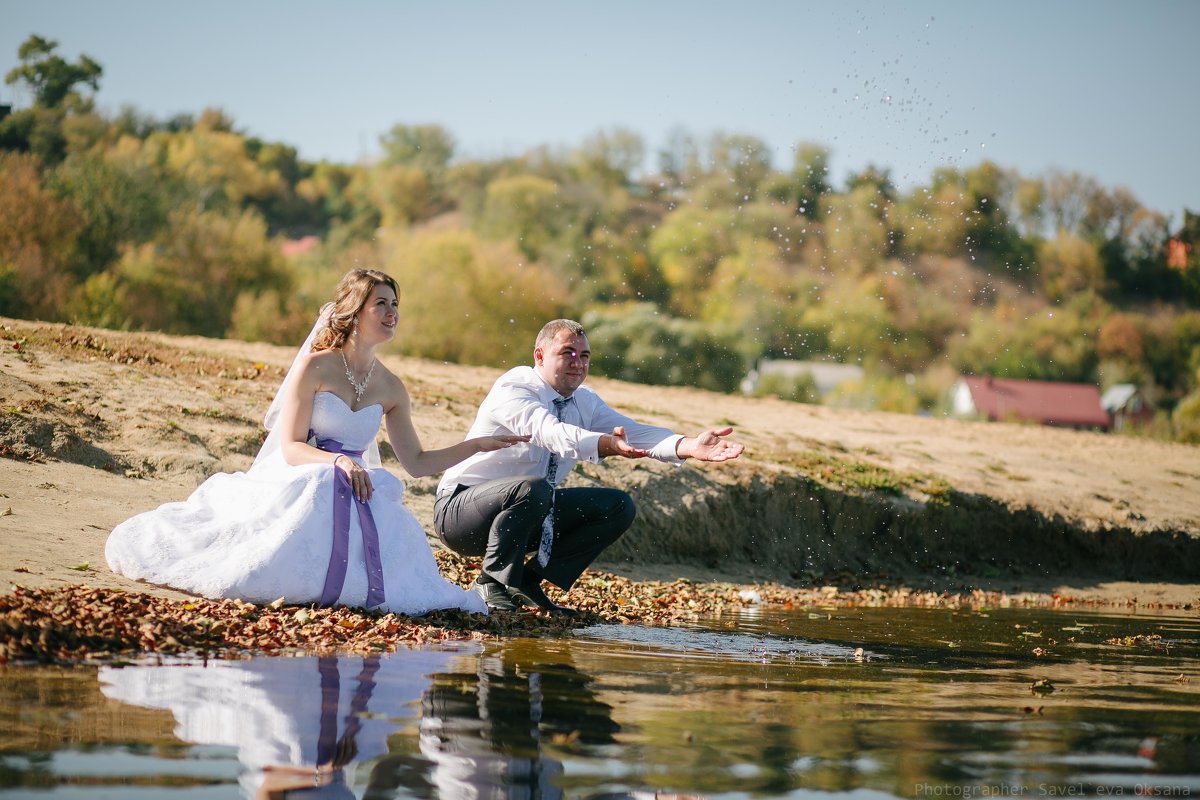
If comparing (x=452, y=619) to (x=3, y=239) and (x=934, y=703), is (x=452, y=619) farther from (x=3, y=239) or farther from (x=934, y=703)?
(x=3, y=239)

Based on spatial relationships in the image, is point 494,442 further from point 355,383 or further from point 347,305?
point 347,305

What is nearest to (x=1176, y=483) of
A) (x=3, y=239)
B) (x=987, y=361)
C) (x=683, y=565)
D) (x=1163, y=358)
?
(x=683, y=565)

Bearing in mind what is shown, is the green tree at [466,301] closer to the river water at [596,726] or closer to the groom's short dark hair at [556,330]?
the groom's short dark hair at [556,330]

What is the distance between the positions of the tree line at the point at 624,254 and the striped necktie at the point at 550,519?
3244cm

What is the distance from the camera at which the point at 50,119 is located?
77.8 metres

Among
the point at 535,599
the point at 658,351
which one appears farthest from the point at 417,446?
the point at 658,351

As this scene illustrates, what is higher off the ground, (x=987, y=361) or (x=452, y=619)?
(x=987, y=361)

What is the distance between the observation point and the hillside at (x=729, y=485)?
36.6ft

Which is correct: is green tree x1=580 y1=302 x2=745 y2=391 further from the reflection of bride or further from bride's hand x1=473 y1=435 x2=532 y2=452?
the reflection of bride

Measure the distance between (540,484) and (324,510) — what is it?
4.83ft

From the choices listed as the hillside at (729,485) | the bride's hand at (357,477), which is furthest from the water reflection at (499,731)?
the hillside at (729,485)

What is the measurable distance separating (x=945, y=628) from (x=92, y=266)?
4670 centimetres

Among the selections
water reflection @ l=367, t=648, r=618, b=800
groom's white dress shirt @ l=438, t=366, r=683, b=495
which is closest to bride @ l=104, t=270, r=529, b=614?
groom's white dress shirt @ l=438, t=366, r=683, b=495

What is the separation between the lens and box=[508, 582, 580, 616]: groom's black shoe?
8.75 m
